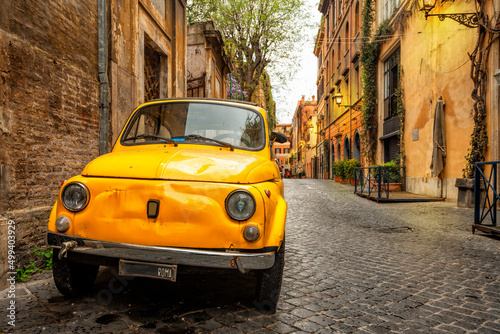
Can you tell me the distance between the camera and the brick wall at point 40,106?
11.6 ft

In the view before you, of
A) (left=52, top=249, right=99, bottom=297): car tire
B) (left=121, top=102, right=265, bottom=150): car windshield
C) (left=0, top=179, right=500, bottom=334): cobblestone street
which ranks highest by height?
(left=121, top=102, right=265, bottom=150): car windshield

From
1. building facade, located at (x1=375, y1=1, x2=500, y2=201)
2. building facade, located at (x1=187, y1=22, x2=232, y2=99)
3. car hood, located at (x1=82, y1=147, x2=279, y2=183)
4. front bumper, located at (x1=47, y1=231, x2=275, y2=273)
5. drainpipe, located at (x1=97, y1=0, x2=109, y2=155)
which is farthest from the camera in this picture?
building facade, located at (x1=187, y1=22, x2=232, y2=99)

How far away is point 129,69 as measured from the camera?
22.9ft

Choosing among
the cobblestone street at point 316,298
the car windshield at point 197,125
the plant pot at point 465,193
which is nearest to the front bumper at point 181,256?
the cobblestone street at point 316,298

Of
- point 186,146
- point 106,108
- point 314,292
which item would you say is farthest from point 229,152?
point 106,108

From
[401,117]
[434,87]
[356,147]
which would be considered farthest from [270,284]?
[356,147]

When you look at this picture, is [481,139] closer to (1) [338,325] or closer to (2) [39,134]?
(1) [338,325]

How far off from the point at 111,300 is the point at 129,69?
208 inches

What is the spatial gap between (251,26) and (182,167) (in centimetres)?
1916

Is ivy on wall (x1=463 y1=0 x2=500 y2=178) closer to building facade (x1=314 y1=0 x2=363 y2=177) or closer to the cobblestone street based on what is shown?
the cobblestone street

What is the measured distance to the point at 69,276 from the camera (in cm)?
286

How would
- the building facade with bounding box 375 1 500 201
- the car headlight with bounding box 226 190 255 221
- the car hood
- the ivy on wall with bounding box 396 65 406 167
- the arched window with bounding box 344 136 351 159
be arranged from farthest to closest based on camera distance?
the arched window with bounding box 344 136 351 159 → the ivy on wall with bounding box 396 65 406 167 → the building facade with bounding box 375 1 500 201 → the car hood → the car headlight with bounding box 226 190 255 221

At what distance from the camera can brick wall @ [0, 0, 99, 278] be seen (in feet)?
11.6

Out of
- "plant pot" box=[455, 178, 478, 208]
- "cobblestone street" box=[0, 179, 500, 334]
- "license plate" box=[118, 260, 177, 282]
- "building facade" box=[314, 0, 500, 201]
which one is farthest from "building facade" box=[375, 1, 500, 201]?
"license plate" box=[118, 260, 177, 282]
